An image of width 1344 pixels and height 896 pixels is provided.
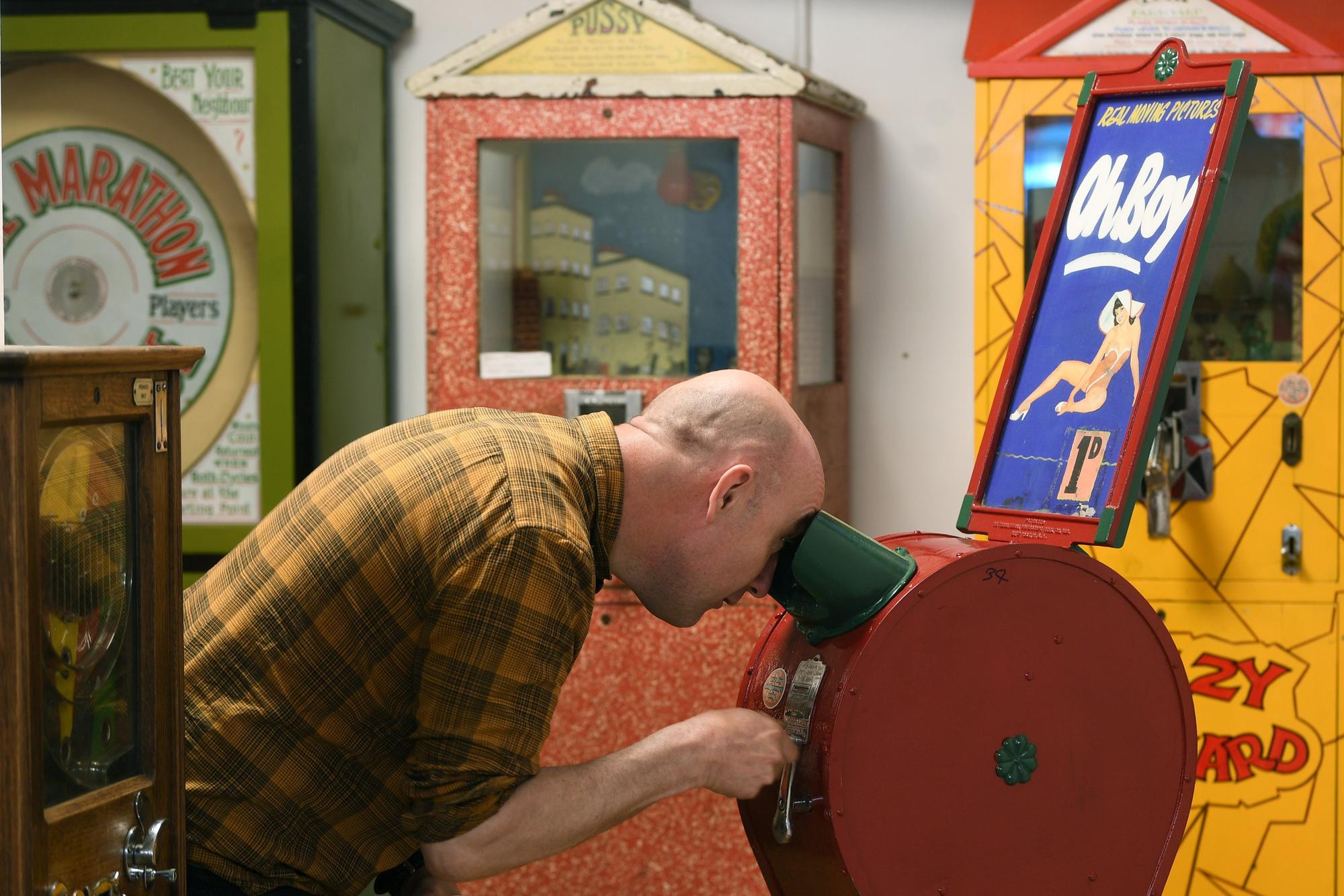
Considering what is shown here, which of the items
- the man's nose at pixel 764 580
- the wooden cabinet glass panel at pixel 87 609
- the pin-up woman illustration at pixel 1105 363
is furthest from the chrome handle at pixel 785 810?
the wooden cabinet glass panel at pixel 87 609

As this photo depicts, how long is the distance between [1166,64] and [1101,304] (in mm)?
347

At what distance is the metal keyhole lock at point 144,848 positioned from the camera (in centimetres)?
135

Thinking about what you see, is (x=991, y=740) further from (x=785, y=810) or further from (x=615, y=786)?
(x=615, y=786)

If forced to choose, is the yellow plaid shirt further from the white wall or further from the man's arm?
the white wall

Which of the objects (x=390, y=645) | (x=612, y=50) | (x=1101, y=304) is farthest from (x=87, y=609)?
(x=612, y=50)

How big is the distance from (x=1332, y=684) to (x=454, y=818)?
2.01m

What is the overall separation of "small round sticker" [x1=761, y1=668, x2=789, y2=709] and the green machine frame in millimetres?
1512

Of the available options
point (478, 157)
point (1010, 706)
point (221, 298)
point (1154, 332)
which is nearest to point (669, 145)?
point (478, 157)

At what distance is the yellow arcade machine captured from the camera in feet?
9.04

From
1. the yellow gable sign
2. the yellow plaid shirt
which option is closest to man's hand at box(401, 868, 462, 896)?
the yellow plaid shirt

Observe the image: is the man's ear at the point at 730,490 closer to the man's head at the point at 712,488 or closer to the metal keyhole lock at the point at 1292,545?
the man's head at the point at 712,488

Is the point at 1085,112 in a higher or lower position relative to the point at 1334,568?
higher

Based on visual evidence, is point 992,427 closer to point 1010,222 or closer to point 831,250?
point 1010,222

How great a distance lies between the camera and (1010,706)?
5.67ft
